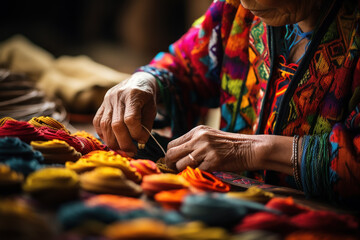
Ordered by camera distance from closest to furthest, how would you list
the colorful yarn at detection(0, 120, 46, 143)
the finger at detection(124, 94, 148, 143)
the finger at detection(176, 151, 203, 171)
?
the colorful yarn at detection(0, 120, 46, 143) → the finger at detection(176, 151, 203, 171) → the finger at detection(124, 94, 148, 143)

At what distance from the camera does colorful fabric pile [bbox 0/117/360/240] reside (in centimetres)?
68

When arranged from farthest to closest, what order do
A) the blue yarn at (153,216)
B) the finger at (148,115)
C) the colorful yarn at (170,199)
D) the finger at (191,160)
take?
the finger at (148,115) < the finger at (191,160) < the colorful yarn at (170,199) < the blue yarn at (153,216)

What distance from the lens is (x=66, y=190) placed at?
0.80m

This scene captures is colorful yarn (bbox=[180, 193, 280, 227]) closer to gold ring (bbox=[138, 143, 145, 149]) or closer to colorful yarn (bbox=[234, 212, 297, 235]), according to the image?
colorful yarn (bbox=[234, 212, 297, 235])

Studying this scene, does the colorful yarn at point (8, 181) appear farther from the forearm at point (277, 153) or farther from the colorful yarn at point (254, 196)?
the forearm at point (277, 153)

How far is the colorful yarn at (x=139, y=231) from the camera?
64 cm

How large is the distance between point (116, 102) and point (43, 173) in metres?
0.63

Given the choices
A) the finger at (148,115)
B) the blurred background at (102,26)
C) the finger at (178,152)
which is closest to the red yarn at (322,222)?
the finger at (178,152)

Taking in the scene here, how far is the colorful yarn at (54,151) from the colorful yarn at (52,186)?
0.76 ft

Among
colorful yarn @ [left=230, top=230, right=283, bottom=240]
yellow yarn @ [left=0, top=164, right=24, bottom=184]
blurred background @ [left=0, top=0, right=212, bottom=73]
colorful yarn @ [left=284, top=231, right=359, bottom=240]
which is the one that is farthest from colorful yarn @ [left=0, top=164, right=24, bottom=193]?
blurred background @ [left=0, top=0, right=212, bottom=73]

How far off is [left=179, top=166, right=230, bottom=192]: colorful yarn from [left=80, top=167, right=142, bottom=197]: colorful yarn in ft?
0.65

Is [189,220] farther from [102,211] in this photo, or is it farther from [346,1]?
[346,1]

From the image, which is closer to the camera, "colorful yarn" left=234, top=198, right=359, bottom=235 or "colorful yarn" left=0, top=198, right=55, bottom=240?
"colorful yarn" left=0, top=198, right=55, bottom=240

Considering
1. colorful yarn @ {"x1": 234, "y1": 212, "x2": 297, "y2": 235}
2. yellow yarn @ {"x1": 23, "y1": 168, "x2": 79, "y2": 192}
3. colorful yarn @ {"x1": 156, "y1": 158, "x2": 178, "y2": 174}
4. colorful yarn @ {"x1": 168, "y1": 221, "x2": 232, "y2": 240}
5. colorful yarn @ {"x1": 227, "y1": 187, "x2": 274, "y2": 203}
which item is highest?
yellow yarn @ {"x1": 23, "y1": 168, "x2": 79, "y2": 192}
